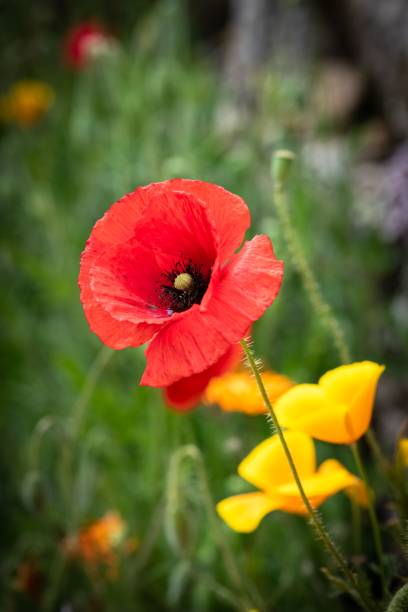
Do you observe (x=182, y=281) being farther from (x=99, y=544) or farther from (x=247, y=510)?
(x=99, y=544)

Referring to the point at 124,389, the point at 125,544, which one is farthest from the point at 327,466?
the point at 124,389

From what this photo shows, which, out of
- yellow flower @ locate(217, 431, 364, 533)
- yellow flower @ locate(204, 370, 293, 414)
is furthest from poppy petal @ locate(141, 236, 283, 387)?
yellow flower @ locate(204, 370, 293, 414)

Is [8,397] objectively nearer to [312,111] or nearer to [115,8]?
[312,111]

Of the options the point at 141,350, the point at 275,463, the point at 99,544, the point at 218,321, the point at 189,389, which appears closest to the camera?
the point at 218,321

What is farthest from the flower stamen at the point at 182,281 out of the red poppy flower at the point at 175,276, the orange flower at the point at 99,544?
Result: the orange flower at the point at 99,544

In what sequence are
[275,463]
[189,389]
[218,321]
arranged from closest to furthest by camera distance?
[218,321] < [275,463] < [189,389]

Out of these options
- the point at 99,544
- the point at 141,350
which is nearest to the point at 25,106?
the point at 141,350
